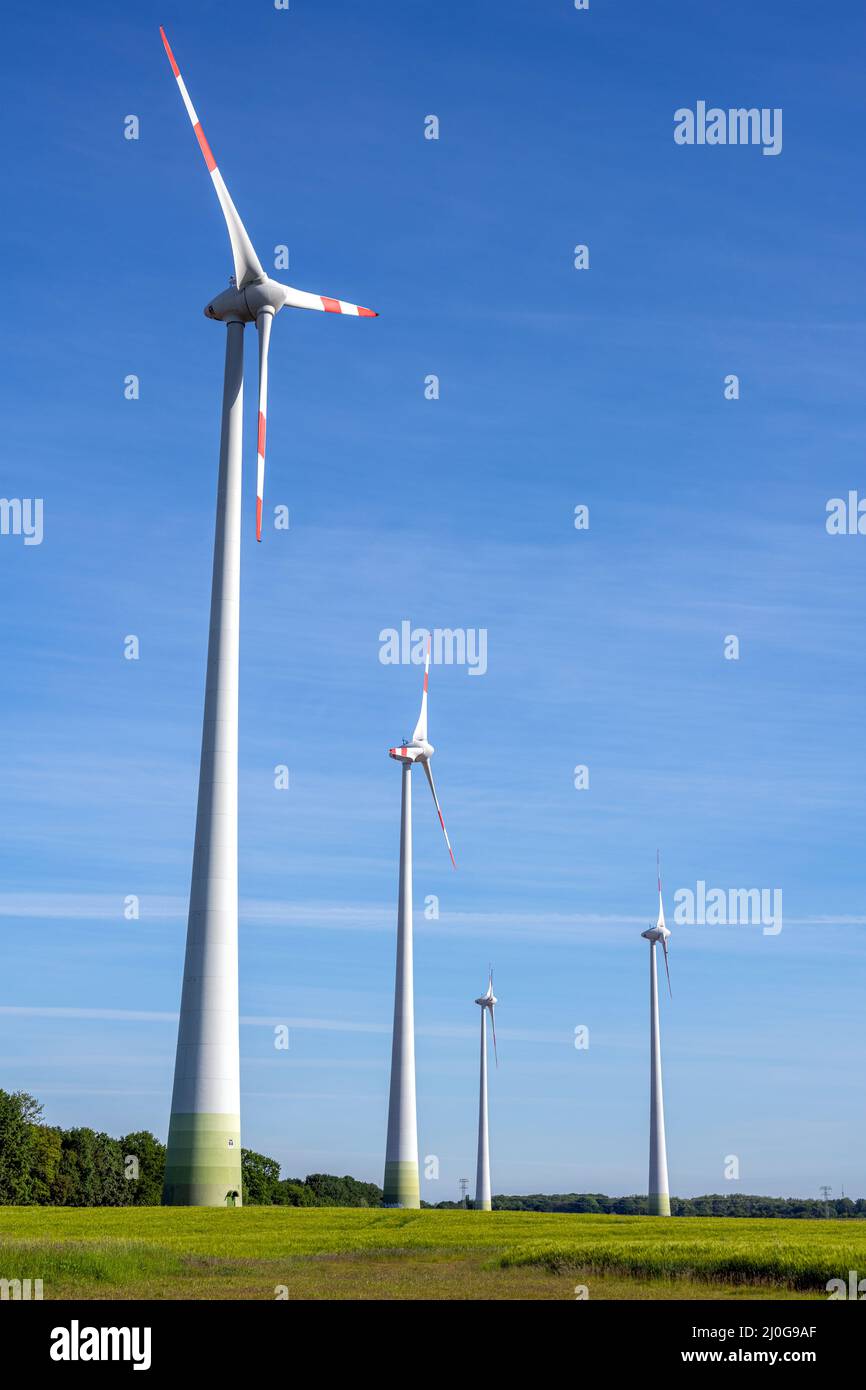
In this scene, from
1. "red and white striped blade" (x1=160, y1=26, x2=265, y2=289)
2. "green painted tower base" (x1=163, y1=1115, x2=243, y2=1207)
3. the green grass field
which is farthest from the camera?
"red and white striped blade" (x1=160, y1=26, x2=265, y2=289)

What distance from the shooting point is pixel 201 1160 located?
64.8m

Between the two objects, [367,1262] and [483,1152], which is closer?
[367,1262]

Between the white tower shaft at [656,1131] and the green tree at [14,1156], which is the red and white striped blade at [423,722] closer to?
the white tower shaft at [656,1131]

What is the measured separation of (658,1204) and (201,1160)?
70360mm

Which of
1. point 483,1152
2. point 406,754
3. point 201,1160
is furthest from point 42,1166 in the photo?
point 201,1160

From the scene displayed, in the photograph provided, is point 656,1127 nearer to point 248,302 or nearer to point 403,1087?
point 403,1087

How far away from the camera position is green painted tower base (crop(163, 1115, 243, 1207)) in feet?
211

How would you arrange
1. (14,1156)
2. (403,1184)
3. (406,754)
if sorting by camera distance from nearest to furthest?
(403,1184) → (406,754) → (14,1156)

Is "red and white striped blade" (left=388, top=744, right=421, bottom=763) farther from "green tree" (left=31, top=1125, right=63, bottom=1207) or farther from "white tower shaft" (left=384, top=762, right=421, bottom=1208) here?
"green tree" (left=31, top=1125, right=63, bottom=1207)

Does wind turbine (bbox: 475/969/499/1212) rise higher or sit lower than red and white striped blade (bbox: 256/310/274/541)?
lower

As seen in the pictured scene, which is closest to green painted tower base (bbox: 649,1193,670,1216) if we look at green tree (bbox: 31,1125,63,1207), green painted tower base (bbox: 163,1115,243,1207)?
green painted tower base (bbox: 163,1115,243,1207)

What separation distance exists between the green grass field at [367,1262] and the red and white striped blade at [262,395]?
94.5 ft
